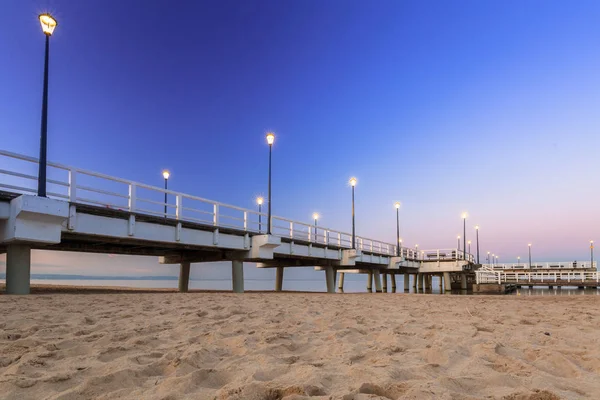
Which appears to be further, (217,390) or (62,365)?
(62,365)

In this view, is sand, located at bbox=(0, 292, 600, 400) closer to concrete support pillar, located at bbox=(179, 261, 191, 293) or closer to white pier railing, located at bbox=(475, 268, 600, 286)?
concrete support pillar, located at bbox=(179, 261, 191, 293)

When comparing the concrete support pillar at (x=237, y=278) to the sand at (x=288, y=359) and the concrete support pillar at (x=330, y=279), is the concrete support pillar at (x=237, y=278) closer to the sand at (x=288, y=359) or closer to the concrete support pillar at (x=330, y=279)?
the concrete support pillar at (x=330, y=279)

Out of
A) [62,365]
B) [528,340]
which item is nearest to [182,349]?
[62,365]

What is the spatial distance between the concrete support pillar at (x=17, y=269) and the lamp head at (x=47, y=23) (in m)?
6.12

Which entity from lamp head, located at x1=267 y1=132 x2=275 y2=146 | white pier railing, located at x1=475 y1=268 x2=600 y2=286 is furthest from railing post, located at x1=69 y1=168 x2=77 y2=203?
white pier railing, located at x1=475 y1=268 x2=600 y2=286

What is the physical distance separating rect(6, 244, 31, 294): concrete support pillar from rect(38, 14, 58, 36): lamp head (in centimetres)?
612

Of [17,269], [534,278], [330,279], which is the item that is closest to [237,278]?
[17,269]

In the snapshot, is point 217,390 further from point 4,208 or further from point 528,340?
point 4,208

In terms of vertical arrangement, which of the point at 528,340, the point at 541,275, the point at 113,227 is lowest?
the point at 541,275

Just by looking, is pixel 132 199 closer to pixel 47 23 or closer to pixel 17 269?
pixel 17 269

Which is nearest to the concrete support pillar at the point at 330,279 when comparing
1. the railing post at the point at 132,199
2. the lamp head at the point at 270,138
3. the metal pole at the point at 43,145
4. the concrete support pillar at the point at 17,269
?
the lamp head at the point at 270,138

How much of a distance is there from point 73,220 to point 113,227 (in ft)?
4.52

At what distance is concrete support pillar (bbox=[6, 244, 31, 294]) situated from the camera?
33.2 ft

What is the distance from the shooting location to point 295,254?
2153 centimetres
